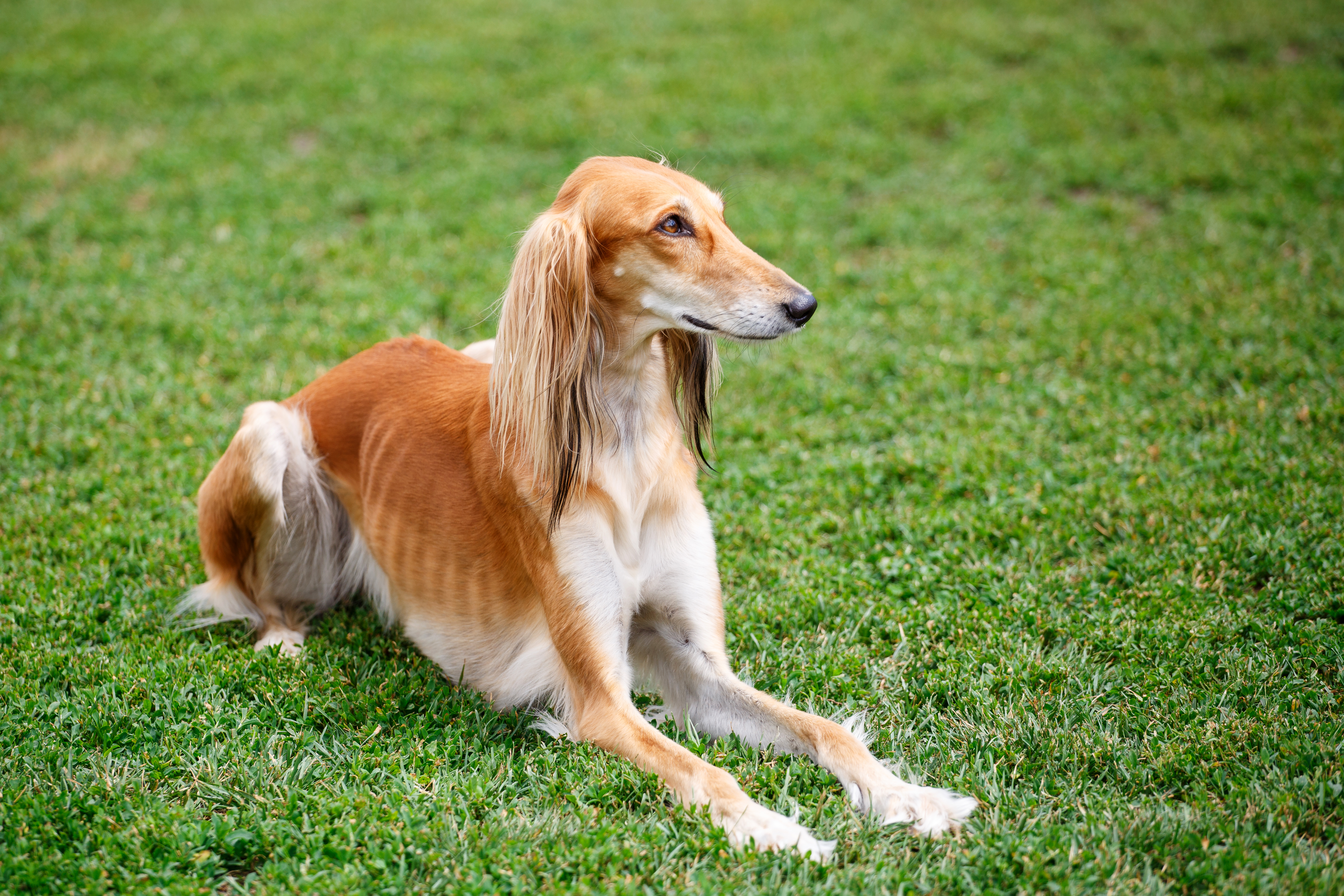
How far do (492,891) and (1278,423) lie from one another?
4796 millimetres

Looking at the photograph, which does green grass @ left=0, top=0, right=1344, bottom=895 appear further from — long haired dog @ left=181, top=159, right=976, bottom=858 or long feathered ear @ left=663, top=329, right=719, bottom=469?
long feathered ear @ left=663, top=329, right=719, bottom=469

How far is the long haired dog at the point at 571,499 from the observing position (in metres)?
3.36

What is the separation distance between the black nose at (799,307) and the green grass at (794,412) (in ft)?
4.81

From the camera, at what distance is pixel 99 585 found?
4578 millimetres

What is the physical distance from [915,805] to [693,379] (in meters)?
1.64

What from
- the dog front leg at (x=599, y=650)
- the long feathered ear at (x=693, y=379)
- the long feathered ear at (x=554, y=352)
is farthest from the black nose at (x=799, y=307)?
the dog front leg at (x=599, y=650)

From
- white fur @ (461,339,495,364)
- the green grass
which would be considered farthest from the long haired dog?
white fur @ (461,339,495,364)

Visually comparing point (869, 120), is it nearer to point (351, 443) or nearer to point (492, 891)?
point (351, 443)

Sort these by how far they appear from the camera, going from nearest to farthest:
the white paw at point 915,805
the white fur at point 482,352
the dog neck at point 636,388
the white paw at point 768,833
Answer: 1. the white paw at point 768,833
2. the white paw at point 915,805
3. the dog neck at point 636,388
4. the white fur at point 482,352

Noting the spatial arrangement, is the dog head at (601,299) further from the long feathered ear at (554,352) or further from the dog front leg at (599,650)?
the dog front leg at (599,650)

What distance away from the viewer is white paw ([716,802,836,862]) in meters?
3.04

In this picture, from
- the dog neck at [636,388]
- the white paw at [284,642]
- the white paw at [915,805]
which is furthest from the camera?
the white paw at [284,642]

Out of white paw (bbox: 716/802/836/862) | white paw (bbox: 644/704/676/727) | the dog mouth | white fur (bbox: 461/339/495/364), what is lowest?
white paw (bbox: 644/704/676/727)

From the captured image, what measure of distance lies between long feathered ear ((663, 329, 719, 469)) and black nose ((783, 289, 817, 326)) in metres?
0.37
